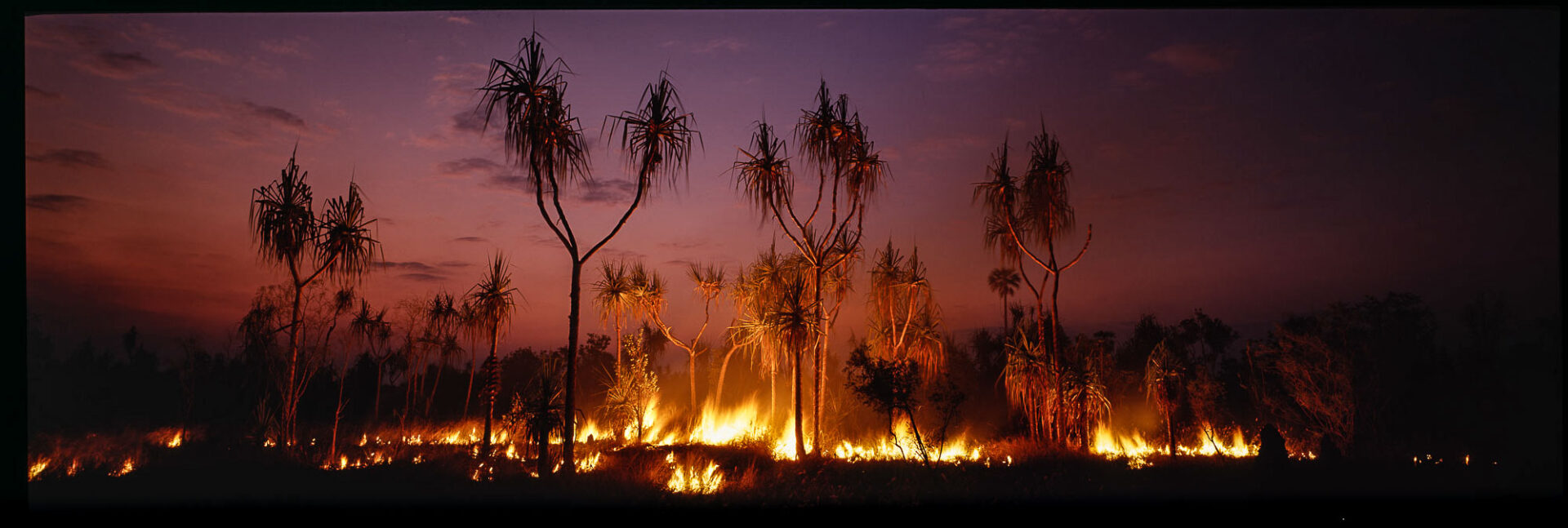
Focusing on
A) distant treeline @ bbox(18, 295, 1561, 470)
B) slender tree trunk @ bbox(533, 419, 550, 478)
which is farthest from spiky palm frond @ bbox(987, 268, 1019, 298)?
slender tree trunk @ bbox(533, 419, 550, 478)

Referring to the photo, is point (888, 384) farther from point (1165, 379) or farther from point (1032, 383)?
point (1165, 379)

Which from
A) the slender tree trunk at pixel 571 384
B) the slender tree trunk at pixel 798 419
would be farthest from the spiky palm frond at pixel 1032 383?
the slender tree trunk at pixel 571 384

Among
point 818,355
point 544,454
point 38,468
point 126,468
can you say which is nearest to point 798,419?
point 818,355

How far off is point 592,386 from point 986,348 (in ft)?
50.0

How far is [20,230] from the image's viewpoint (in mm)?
7930

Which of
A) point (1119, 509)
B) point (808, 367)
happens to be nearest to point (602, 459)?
point (808, 367)

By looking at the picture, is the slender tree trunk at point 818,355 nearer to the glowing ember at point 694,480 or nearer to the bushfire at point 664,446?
the bushfire at point 664,446

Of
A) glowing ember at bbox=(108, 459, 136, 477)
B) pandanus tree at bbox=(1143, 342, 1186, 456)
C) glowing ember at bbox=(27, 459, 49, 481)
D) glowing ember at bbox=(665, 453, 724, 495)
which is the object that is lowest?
glowing ember at bbox=(665, 453, 724, 495)

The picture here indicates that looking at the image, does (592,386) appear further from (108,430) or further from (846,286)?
(846,286)

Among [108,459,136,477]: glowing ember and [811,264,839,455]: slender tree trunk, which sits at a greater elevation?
[811,264,839,455]: slender tree trunk

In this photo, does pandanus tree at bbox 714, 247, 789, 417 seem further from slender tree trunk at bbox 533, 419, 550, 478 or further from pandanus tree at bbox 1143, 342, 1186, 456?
pandanus tree at bbox 1143, 342, 1186, 456

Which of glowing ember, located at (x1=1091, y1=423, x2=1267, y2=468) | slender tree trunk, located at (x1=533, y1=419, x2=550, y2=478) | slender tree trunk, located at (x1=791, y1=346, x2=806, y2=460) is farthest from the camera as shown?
glowing ember, located at (x1=1091, y1=423, x2=1267, y2=468)

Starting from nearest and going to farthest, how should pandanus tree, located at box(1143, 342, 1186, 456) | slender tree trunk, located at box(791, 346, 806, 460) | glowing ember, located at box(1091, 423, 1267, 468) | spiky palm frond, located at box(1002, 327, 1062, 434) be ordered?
1. slender tree trunk, located at box(791, 346, 806, 460)
2. spiky palm frond, located at box(1002, 327, 1062, 434)
3. glowing ember, located at box(1091, 423, 1267, 468)
4. pandanus tree, located at box(1143, 342, 1186, 456)

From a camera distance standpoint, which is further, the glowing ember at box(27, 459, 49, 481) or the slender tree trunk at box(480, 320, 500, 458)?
the slender tree trunk at box(480, 320, 500, 458)
